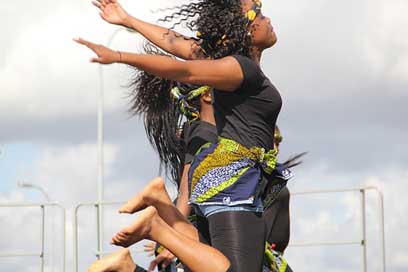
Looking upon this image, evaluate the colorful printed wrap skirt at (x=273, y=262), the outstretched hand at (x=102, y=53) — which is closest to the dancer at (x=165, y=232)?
the colorful printed wrap skirt at (x=273, y=262)

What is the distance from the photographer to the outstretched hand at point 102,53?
5480mm

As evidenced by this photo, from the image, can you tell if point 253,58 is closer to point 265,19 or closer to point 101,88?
point 265,19

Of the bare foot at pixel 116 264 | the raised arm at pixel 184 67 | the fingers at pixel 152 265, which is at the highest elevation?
the raised arm at pixel 184 67

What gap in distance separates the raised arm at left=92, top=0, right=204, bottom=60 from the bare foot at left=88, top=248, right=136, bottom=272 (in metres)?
1.16

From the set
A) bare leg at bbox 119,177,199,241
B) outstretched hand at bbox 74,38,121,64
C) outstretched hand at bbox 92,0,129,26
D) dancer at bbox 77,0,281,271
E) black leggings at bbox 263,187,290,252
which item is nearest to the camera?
outstretched hand at bbox 74,38,121,64

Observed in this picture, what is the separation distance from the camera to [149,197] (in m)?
6.26

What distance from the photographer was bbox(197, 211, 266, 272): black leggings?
599 centimetres

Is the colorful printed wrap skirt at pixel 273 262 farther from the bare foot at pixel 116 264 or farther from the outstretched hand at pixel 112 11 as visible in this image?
the outstretched hand at pixel 112 11

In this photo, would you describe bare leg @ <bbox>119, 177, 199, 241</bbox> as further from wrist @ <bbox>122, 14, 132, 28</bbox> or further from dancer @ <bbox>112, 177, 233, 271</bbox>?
wrist @ <bbox>122, 14, 132, 28</bbox>

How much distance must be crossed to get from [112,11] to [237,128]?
101 cm

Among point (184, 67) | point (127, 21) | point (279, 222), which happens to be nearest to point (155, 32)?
point (127, 21)

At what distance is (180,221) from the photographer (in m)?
6.41

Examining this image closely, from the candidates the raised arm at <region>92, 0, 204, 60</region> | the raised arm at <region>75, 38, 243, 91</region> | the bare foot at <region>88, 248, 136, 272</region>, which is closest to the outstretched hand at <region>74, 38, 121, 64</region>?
the raised arm at <region>75, 38, 243, 91</region>

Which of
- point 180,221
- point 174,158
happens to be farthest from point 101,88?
point 180,221
